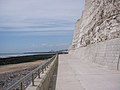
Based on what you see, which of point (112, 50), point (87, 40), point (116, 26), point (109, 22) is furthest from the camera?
point (87, 40)

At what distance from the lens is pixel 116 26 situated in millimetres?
27016

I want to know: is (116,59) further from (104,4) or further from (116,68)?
(104,4)

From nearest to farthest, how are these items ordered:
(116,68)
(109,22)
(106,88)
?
(106,88) < (116,68) < (109,22)

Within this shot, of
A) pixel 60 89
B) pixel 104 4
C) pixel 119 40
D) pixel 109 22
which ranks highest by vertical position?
pixel 104 4

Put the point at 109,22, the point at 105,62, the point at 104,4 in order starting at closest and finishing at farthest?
the point at 105,62 → the point at 109,22 → the point at 104,4

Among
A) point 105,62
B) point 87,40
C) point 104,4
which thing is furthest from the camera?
point 87,40

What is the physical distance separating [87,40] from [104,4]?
14080 millimetres

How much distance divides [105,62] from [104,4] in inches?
493

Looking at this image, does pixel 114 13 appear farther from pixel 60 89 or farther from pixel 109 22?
pixel 60 89

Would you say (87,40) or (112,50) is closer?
(112,50)

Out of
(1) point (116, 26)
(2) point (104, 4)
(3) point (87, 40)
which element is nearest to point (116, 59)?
(1) point (116, 26)

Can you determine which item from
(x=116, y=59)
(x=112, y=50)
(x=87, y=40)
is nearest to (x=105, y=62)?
(x=112, y=50)

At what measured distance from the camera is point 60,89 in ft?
43.9

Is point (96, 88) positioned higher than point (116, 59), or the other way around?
point (116, 59)
